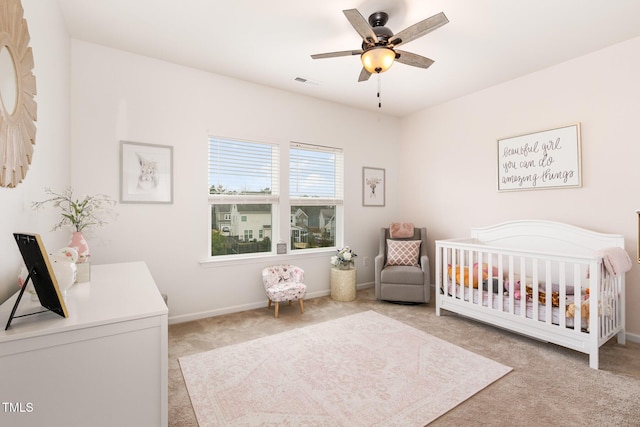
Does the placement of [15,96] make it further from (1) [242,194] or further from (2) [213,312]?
(2) [213,312]

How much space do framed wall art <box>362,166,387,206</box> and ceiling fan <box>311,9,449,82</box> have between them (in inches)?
86.4

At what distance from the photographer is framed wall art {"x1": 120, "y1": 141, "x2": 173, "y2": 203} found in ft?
9.33

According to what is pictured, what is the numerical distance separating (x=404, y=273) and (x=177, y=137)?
9.77ft

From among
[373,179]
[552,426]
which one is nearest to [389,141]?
[373,179]

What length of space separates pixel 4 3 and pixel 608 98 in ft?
14.0

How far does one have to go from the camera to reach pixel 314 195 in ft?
13.4

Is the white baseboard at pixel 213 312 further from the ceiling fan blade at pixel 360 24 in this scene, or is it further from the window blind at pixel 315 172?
the ceiling fan blade at pixel 360 24

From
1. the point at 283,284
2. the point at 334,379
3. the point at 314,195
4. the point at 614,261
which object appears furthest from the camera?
the point at 314,195

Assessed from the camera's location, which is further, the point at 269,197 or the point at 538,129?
the point at 269,197

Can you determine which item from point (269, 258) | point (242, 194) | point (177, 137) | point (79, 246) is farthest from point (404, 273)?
point (79, 246)

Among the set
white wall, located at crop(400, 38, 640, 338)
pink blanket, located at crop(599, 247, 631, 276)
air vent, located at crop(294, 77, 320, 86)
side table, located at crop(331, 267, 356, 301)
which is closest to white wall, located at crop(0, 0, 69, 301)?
air vent, located at crop(294, 77, 320, 86)

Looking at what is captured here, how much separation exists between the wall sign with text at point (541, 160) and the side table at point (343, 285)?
213 centimetres

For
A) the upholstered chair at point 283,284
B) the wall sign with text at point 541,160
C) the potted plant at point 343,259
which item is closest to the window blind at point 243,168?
the upholstered chair at point 283,284

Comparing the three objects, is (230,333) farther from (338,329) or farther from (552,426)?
(552,426)
